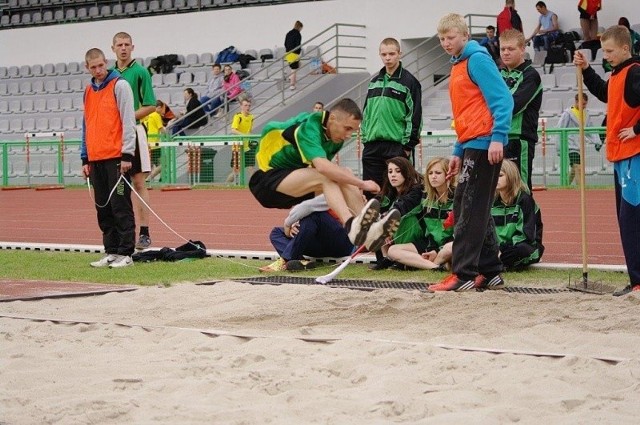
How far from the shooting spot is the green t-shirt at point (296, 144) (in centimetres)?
932

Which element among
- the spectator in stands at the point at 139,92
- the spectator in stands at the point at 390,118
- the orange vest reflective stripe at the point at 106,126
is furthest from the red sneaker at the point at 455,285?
the spectator in stands at the point at 139,92

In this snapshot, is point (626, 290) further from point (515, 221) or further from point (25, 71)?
point (25, 71)

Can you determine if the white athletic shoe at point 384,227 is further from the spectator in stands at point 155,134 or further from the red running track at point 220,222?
the spectator in stands at point 155,134

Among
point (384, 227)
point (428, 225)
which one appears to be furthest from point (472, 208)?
point (428, 225)

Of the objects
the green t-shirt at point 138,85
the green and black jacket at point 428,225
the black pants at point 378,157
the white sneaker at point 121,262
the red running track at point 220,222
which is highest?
the green t-shirt at point 138,85

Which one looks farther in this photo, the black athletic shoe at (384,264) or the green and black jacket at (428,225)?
the black athletic shoe at (384,264)

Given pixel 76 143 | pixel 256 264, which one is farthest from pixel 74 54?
pixel 256 264

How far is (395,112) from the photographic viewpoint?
1014 cm

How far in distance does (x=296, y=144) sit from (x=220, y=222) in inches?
234

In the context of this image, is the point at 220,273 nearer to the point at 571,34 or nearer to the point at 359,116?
the point at 359,116

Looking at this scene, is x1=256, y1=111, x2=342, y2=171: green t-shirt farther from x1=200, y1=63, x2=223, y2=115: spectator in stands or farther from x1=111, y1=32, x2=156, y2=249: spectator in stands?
x1=200, y1=63, x2=223, y2=115: spectator in stands

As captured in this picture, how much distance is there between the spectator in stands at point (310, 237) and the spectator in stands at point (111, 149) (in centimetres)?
146

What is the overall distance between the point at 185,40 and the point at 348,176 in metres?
25.9

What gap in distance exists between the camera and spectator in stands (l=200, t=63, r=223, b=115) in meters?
28.3
